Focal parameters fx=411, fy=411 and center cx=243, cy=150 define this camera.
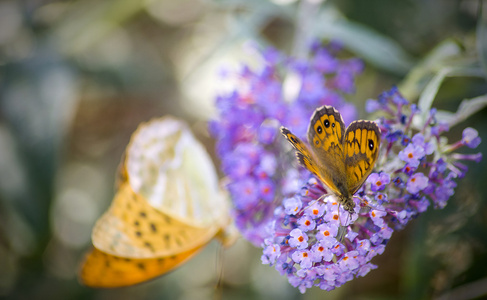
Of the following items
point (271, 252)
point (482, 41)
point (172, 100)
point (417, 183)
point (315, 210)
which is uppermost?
point (482, 41)

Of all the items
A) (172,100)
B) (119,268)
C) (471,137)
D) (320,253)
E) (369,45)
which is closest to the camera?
(320,253)

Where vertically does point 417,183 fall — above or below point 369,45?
below

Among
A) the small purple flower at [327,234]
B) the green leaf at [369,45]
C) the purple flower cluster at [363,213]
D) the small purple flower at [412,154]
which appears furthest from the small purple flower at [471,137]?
the green leaf at [369,45]

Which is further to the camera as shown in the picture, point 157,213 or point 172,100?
point 172,100

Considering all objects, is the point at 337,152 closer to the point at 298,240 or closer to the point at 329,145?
the point at 329,145

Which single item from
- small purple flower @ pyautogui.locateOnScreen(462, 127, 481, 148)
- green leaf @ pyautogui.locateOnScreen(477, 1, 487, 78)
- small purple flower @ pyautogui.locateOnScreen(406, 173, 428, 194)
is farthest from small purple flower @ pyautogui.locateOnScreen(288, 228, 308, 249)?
green leaf @ pyautogui.locateOnScreen(477, 1, 487, 78)

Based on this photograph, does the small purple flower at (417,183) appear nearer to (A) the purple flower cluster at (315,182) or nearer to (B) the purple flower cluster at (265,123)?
(A) the purple flower cluster at (315,182)

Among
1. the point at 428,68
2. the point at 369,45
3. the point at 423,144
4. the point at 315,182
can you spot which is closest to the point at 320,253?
the point at 315,182

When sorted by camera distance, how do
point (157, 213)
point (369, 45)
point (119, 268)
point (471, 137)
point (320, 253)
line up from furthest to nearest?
1. point (369, 45)
2. point (157, 213)
3. point (119, 268)
4. point (471, 137)
5. point (320, 253)

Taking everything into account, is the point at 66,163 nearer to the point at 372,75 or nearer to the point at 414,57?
the point at 372,75

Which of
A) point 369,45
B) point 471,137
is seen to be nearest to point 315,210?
point 471,137
